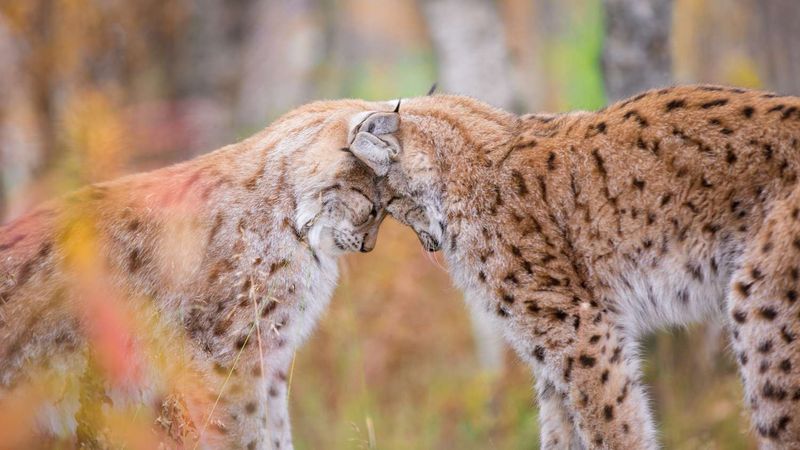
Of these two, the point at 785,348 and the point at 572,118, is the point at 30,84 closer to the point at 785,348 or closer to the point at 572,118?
the point at 572,118

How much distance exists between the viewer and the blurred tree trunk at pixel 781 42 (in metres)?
10.2

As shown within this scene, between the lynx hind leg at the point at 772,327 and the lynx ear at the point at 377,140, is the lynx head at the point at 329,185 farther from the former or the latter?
the lynx hind leg at the point at 772,327

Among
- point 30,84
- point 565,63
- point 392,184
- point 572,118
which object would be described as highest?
point 572,118

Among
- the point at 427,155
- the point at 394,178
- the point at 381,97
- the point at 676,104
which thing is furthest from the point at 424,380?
the point at 381,97

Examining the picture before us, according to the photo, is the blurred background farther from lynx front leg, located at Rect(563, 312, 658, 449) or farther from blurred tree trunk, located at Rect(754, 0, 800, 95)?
lynx front leg, located at Rect(563, 312, 658, 449)

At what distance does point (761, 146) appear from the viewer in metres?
5.14

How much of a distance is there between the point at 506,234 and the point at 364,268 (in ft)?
14.1

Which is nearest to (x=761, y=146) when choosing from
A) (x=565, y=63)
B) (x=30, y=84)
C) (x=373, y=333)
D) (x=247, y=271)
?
(x=247, y=271)

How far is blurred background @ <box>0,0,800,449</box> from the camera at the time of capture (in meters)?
7.61

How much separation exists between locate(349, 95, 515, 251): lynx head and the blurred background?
337mm

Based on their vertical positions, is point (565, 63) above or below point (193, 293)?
below

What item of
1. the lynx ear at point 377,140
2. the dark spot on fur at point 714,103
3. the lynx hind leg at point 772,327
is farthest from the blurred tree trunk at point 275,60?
the lynx hind leg at point 772,327

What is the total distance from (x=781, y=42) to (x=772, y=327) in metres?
6.21

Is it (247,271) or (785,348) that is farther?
(247,271)
